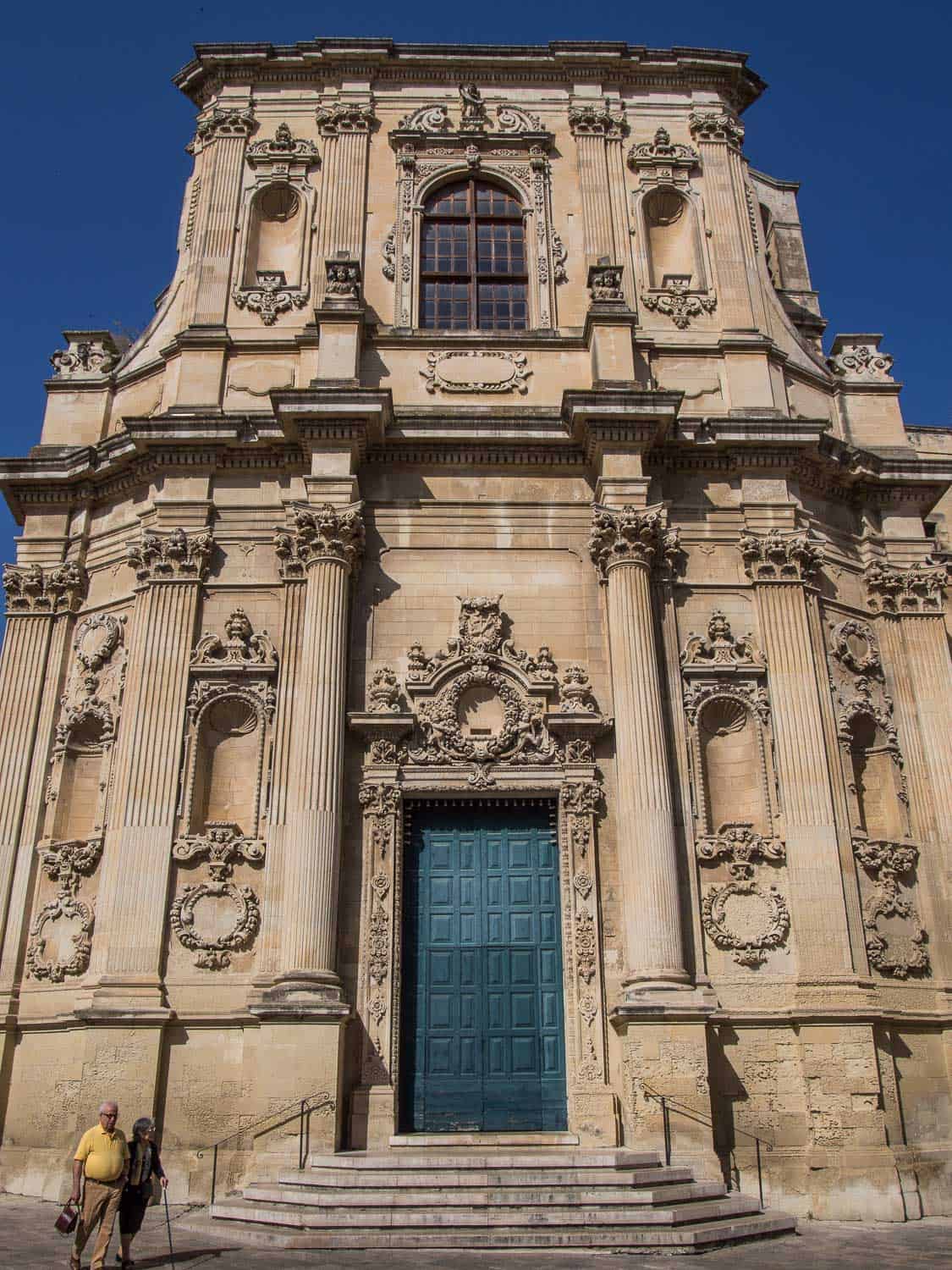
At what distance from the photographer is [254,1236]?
10.2 meters

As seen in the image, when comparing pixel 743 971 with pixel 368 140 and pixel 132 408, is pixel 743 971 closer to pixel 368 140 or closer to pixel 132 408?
pixel 132 408

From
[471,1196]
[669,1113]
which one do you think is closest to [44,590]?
[471,1196]

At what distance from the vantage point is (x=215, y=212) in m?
18.2

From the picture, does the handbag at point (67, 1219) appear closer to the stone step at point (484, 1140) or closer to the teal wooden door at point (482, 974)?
the stone step at point (484, 1140)

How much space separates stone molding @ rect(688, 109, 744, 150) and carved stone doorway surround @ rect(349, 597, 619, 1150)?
29.9ft

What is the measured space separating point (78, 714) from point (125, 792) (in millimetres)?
1873

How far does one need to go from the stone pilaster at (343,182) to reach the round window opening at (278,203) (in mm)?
537

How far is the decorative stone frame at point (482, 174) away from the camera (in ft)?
58.4

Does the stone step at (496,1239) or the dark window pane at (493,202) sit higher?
the dark window pane at (493,202)

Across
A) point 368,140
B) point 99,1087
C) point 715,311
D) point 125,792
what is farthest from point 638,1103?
point 368,140

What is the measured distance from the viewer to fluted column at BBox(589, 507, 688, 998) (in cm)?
1341

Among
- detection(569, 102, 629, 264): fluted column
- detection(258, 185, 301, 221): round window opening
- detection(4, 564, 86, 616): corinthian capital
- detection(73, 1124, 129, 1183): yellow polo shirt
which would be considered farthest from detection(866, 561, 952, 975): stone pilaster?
detection(4, 564, 86, 616): corinthian capital

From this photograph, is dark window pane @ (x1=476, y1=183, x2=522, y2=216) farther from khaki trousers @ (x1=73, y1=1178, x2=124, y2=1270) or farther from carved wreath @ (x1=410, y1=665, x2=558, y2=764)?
khaki trousers @ (x1=73, y1=1178, x2=124, y2=1270)

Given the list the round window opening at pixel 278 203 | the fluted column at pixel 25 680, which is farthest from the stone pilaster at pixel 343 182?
the fluted column at pixel 25 680
